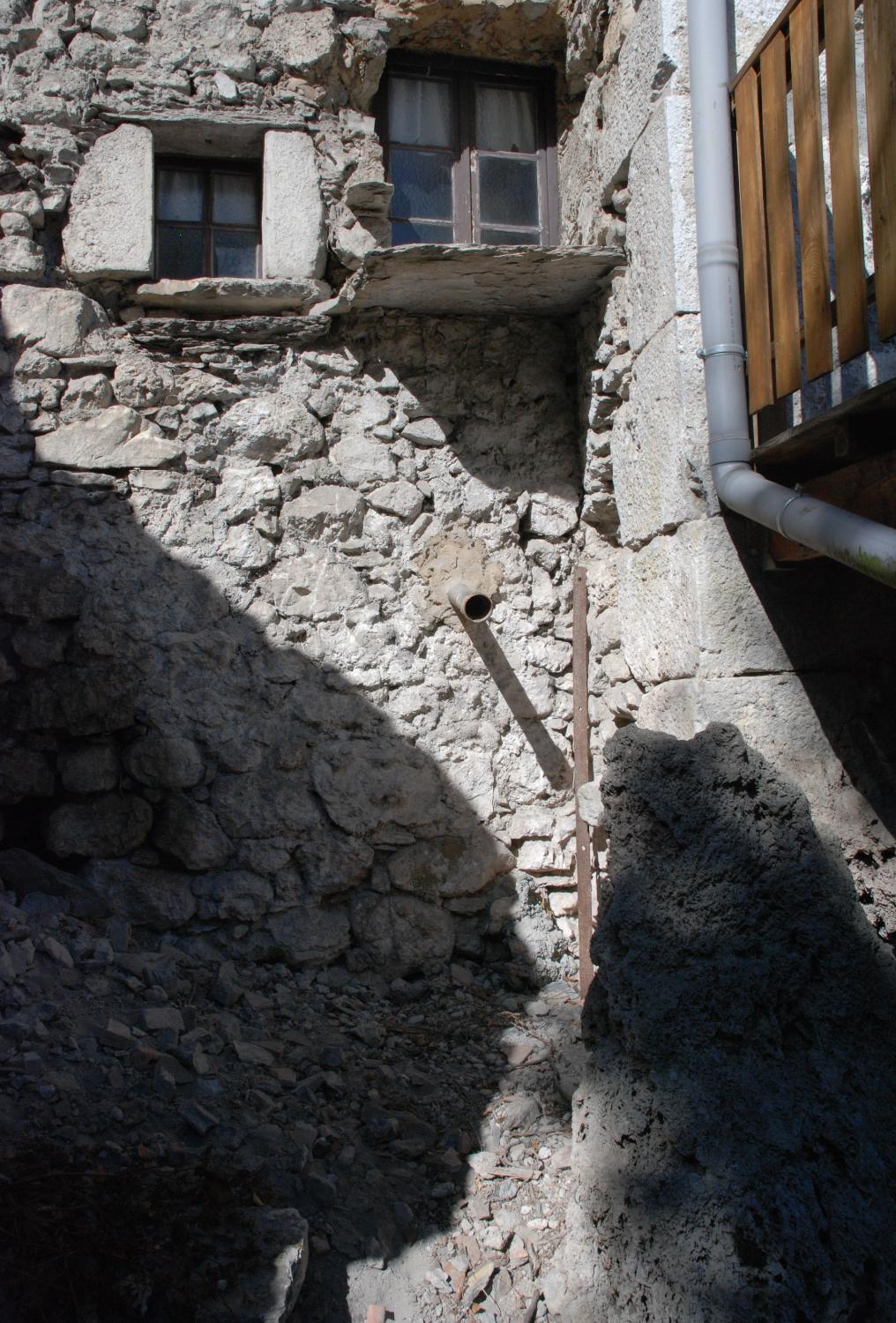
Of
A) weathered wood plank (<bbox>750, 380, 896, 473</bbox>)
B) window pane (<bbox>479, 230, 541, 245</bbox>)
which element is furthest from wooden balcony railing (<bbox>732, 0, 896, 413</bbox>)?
window pane (<bbox>479, 230, 541, 245</bbox>)

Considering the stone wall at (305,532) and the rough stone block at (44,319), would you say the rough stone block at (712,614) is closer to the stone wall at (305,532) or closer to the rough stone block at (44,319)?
the stone wall at (305,532)

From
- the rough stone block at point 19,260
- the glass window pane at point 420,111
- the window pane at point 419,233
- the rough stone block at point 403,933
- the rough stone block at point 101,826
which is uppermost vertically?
the glass window pane at point 420,111

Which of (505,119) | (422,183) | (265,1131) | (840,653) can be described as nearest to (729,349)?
(840,653)

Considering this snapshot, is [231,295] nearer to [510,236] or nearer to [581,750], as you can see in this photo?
[510,236]

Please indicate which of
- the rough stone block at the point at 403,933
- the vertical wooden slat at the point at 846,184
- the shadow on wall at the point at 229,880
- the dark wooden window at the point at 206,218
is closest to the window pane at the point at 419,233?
the dark wooden window at the point at 206,218

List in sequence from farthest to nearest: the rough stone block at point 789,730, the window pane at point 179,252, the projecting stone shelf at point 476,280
Answer: the window pane at point 179,252, the projecting stone shelf at point 476,280, the rough stone block at point 789,730

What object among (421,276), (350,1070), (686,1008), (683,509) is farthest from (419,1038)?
(421,276)

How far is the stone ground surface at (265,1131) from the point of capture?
2.34 m

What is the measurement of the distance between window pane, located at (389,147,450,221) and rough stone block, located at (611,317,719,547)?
1.45 metres

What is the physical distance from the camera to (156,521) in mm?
4047

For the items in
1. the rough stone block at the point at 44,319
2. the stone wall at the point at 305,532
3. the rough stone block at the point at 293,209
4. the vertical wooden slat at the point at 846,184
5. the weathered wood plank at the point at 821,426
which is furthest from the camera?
the rough stone block at the point at 293,209

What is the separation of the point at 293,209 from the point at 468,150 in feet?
2.95

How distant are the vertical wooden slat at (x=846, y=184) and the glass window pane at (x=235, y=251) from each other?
2557 millimetres

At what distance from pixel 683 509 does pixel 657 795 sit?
1.00 m
